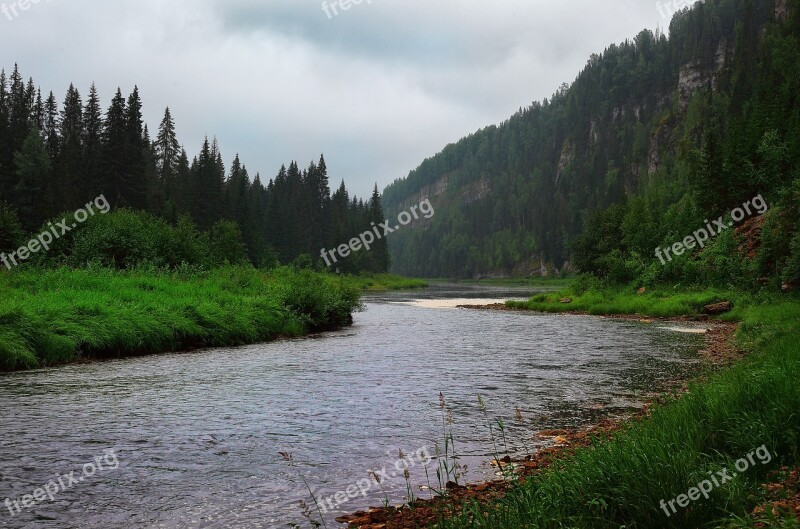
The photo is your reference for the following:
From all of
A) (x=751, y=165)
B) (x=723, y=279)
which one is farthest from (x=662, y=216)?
(x=723, y=279)

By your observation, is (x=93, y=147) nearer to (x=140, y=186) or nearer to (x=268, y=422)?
(x=140, y=186)

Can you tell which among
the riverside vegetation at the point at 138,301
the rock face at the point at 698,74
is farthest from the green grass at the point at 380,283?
the rock face at the point at 698,74

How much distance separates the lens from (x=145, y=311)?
24.5 meters

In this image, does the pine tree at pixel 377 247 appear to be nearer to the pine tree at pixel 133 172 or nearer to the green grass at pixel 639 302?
the pine tree at pixel 133 172

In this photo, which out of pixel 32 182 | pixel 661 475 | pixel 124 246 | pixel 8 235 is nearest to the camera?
pixel 661 475

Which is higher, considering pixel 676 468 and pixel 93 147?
pixel 93 147

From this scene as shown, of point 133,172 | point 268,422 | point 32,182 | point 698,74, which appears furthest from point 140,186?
point 698,74

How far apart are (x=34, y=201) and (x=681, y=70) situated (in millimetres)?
188610

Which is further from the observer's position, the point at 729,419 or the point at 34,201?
the point at 34,201

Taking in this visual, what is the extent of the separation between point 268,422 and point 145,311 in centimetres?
1466

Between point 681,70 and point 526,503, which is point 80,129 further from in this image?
point 681,70

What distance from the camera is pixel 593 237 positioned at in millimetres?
75500

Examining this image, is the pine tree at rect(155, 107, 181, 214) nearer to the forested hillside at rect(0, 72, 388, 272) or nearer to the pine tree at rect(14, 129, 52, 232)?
the forested hillside at rect(0, 72, 388, 272)

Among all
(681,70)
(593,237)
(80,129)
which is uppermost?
(681,70)
